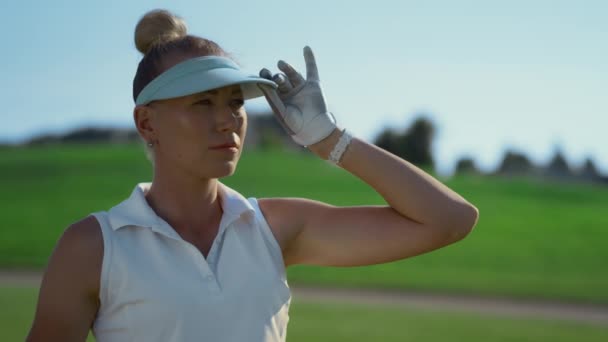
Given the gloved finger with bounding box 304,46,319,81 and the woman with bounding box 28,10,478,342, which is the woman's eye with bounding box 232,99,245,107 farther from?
the gloved finger with bounding box 304,46,319,81

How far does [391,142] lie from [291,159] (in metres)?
13.5

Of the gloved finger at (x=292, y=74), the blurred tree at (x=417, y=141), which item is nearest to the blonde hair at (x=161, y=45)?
the gloved finger at (x=292, y=74)

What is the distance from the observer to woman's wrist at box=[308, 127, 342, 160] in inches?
99.0

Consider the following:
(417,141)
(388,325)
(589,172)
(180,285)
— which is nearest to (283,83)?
(180,285)

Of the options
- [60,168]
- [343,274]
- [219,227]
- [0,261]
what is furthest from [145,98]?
[60,168]

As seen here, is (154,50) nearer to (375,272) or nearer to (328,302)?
(328,302)

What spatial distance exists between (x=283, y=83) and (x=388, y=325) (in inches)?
321

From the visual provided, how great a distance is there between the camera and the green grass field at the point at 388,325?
930 centimetres

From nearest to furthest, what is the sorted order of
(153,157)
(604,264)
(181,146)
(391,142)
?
(181,146) → (153,157) → (604,264) → (391,142)

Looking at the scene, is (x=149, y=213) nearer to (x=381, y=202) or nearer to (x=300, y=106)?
(x=300, y=106)

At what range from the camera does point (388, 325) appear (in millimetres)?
10344

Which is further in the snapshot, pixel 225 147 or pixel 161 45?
pixel 161 45

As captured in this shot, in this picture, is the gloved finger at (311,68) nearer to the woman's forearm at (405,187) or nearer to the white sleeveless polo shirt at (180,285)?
the woman's forearm at (405,187)

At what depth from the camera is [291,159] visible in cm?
3469
